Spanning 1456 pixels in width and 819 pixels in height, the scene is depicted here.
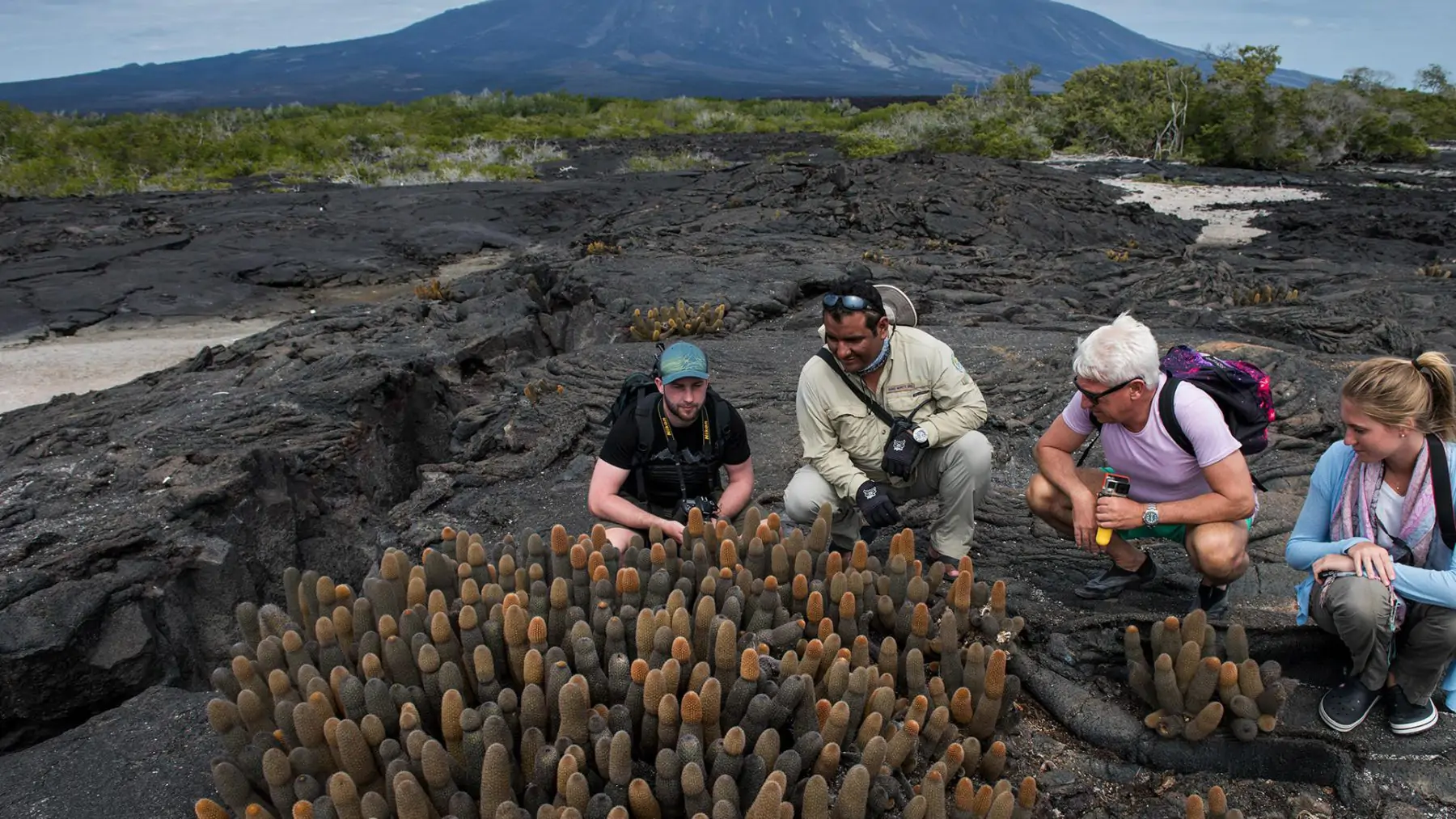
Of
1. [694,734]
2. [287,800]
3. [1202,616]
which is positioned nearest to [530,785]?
[694,734]

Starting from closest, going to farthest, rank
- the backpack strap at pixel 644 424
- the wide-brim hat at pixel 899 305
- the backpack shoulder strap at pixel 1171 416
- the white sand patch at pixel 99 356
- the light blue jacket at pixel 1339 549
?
1. the light blue jacket at pixel 1339 549
2. the backpack shoulder strap at pixel 1171 416
3. the backpack strap at pixel 644 424
4. the wide-brim hat at pixel 899 305
5. the white sand patch at pixel 99 356

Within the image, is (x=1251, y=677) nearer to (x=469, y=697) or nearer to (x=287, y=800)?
(x=469, y=697)

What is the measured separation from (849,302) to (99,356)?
506 inches

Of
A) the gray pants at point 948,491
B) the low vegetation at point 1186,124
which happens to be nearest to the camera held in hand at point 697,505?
the gray pants at point 948,491

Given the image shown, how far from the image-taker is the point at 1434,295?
37.0 ft

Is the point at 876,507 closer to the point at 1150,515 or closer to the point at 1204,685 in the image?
the point at 1150,515

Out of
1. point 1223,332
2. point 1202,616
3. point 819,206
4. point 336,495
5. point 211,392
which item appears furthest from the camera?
point 819,206

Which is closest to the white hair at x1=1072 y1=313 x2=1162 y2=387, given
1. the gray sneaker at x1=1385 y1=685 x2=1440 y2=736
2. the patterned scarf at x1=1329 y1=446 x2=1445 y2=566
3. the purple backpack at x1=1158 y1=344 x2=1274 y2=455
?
the purple backpack at x1=1158 y1=344 x2=1274 y2=455

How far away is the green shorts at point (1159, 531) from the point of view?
3.88m

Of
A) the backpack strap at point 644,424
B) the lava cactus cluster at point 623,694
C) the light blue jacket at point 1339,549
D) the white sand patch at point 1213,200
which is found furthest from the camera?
the white sand patch at point 1213,200

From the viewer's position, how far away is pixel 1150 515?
12.3 ft

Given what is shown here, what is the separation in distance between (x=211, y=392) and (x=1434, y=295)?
1296 cm

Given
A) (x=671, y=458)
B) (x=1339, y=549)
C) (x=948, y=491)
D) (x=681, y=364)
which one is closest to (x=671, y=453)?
(x=671, y=458)

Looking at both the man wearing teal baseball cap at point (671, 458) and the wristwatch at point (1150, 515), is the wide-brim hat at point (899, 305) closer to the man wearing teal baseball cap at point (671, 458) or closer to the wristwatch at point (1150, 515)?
the man wearing teal baseball cap at point (671, 458)
